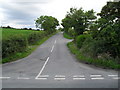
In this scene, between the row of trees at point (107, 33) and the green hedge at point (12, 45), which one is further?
the green hedge at point (12, 45)

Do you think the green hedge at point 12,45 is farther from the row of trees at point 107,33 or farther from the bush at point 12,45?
the row of trees at point 107,33

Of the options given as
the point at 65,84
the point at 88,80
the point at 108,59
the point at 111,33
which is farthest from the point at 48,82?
the point at 111,33

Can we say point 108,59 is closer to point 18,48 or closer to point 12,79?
point 12,79

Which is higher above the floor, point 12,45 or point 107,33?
point 107,33

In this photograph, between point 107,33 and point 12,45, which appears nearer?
point 107,33

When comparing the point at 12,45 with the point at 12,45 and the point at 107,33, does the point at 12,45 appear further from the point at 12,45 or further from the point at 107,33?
the point at 107,33

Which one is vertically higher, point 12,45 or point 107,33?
point 107,33

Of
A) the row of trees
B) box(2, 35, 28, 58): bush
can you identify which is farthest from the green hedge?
the row of trees

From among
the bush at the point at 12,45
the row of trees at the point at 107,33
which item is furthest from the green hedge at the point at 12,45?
the row of trees at the point at 107,33

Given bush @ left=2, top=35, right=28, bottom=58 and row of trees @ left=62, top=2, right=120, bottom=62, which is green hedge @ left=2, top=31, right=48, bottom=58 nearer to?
bush @ left=2, top=35, right=28, bottom=58

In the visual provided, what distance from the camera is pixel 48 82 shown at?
20.9 feet

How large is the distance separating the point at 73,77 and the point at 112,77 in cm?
236

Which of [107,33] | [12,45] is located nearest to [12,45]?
[12,45]

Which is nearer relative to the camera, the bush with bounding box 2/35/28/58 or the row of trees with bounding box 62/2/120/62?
the row of trees with bounding box 62/2/120/62
